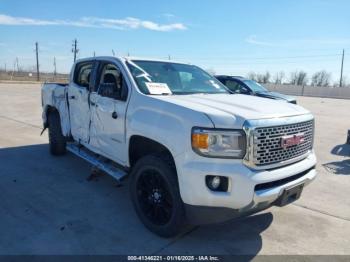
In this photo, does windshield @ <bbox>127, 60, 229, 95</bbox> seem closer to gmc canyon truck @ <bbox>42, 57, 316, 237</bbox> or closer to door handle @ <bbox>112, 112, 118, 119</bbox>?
gmc canyon truck @ <bbox>42, 57, 316, 237</bbox>

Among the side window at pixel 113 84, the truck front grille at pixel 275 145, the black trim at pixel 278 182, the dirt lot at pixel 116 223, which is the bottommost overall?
the dirt lot at pixel 116 223

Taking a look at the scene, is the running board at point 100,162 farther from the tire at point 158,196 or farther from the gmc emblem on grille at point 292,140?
the gmc emblem on grille at point 292,140

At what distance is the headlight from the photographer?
2.93 metres

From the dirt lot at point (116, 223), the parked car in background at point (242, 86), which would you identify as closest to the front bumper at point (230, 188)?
the dirt lot at point (116, 223)

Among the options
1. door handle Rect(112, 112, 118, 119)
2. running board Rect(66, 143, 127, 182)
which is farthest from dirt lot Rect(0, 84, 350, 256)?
door handle Rect(112, 112, 118, 119)

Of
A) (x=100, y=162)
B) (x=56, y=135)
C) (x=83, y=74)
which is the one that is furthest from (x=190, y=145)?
(x=56, y=135)

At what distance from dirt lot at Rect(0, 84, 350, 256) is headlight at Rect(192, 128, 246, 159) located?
109 centimetres

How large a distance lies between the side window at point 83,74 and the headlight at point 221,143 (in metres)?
2.90

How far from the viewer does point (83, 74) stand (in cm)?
561

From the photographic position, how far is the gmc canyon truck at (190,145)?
293 centimetres

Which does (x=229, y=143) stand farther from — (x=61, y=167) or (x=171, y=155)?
(x=61, y=167)

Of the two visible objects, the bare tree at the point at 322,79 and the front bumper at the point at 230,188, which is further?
the bare tree at the point at 322,79

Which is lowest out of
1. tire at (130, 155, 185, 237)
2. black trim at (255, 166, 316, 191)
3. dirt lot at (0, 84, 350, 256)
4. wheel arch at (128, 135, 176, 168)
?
dirt lot at (0, 84, 350, 256)

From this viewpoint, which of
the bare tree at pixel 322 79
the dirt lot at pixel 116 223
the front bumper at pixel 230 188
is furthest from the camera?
the bare tree at pixel 322 79
